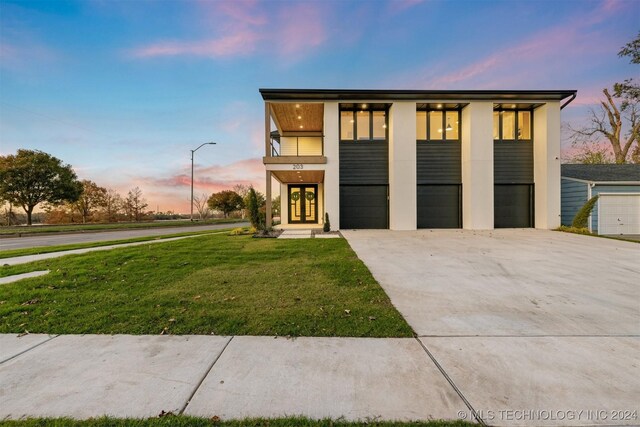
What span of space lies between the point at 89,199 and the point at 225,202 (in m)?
17.7

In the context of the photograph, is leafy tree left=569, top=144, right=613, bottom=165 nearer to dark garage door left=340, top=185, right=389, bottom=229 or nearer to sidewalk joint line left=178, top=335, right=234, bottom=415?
dark garage door left=340, top=185, right=389, bottom=229

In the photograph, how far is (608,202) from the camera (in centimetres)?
1301

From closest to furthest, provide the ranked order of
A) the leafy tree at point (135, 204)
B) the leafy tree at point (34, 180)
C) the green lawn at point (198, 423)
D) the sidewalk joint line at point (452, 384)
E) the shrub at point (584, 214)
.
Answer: the green lawn at point (198, 423)
the sidewalk joint line at point (452, 384)
the shrub at point (584, 214)
the leafy tree at point (34, 180)
the leafy tree at point (135, 204)

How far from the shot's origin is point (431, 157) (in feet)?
46.5

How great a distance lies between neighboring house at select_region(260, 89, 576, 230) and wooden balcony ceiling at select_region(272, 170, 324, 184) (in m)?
→ 0.55

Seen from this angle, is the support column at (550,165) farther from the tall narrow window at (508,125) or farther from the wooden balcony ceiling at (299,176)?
the wooden balcony ceiling at (299,176)

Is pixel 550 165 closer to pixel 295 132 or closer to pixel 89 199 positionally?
pixel 295 132

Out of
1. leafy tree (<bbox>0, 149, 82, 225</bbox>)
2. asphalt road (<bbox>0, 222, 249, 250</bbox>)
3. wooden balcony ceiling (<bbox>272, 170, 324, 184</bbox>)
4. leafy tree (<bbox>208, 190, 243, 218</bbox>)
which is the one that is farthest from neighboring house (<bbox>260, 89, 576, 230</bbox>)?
leafy tree (<bbox>208, 190, 243, 218</bbox>)

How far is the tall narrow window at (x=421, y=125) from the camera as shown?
14320 millimetres

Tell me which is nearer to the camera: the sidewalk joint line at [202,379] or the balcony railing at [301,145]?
the sidewalk joint line at [202,379]

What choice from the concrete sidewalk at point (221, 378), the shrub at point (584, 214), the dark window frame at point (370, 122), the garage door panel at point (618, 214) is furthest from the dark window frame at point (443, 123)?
the concrete sidewalk at point (221, 378)

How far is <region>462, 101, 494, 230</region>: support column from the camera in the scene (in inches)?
538

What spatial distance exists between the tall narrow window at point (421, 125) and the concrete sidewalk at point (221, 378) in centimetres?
1383

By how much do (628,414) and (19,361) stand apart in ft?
18.1
